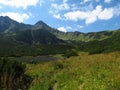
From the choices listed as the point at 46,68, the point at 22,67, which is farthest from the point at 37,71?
the point at 22,67

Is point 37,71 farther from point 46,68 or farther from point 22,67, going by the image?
point 22,67

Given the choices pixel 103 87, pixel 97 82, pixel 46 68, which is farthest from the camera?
pixel 46 68

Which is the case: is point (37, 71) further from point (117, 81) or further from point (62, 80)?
point (117, 81)

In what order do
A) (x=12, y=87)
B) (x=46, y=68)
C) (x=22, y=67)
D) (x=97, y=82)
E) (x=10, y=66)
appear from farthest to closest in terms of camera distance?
(x=46, y=68)
(x=22, y=67)
(x=10, y=66)
(x=12, y=87)
(x=97, y=82)

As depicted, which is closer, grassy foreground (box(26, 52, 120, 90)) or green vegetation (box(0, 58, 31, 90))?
grassy foreground (box(26, 52, 120, 90))

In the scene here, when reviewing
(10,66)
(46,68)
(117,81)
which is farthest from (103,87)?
(46,68)

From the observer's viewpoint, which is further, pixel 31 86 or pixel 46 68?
pixel 46 68

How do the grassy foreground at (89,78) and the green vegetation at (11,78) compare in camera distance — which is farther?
the green vegetation at (11,78)

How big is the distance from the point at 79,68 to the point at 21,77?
3.86 meters

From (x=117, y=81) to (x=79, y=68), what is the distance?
16.1 feet

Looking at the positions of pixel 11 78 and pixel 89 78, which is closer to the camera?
pixel 89 78

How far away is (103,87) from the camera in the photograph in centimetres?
1418

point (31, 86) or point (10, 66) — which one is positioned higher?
point (10, 66)

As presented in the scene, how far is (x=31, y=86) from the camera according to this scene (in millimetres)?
17734
